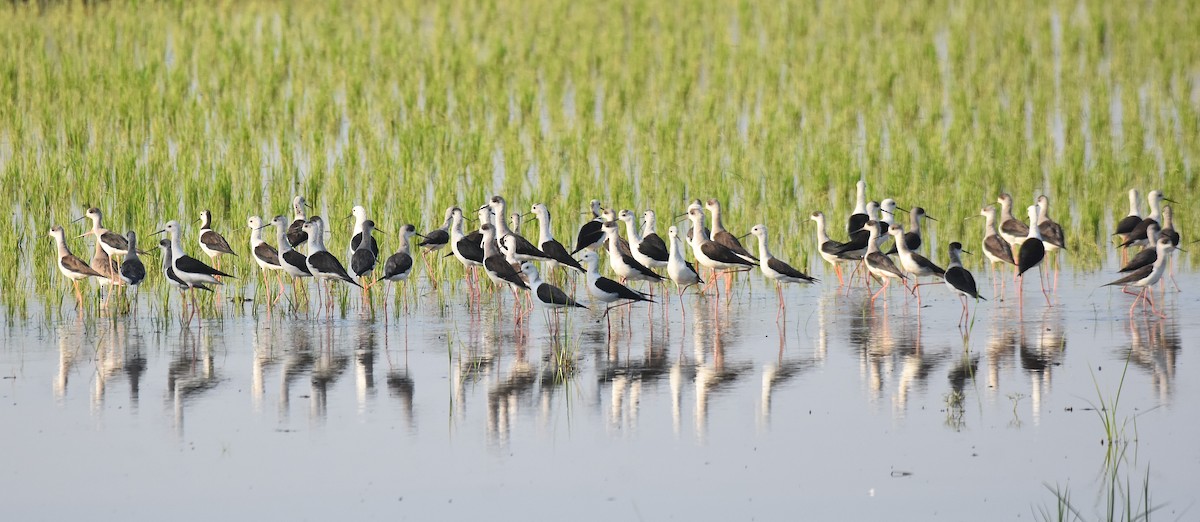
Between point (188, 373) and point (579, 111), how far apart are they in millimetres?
11617

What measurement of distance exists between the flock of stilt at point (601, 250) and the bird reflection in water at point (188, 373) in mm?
1509

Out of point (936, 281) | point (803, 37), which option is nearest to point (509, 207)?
point (936, 281)

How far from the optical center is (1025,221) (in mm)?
16469

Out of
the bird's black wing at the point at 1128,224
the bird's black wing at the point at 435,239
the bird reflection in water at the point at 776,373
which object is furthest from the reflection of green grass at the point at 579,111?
the bird reflection in water at the point at 776,373

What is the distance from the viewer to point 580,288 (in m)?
14.2

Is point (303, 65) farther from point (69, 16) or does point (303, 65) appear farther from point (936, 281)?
point (936, 281)

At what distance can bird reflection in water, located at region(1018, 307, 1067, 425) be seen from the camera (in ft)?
30.8

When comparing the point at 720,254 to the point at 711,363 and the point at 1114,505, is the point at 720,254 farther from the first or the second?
Answer: the point at 1114,505

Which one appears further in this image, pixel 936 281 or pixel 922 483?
pixel 936 281

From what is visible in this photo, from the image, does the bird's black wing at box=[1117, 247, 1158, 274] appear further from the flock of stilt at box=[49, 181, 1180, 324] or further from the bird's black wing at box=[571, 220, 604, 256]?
the bird's black wing at box=[571, 220, 604, 256]

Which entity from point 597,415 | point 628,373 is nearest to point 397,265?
point 628,373

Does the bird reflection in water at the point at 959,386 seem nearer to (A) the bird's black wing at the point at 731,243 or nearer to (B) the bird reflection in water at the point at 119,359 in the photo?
(A) the bird's black wing at the point at 731,243

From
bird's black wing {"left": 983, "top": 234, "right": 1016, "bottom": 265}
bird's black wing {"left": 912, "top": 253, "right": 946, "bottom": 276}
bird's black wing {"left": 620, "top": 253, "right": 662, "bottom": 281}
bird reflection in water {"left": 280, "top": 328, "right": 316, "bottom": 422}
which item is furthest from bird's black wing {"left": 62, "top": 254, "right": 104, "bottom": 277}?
bird's black wing {"left": 983, "top": 234, "right": 1016, "bottom": 265}

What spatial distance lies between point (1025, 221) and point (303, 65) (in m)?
11.7
